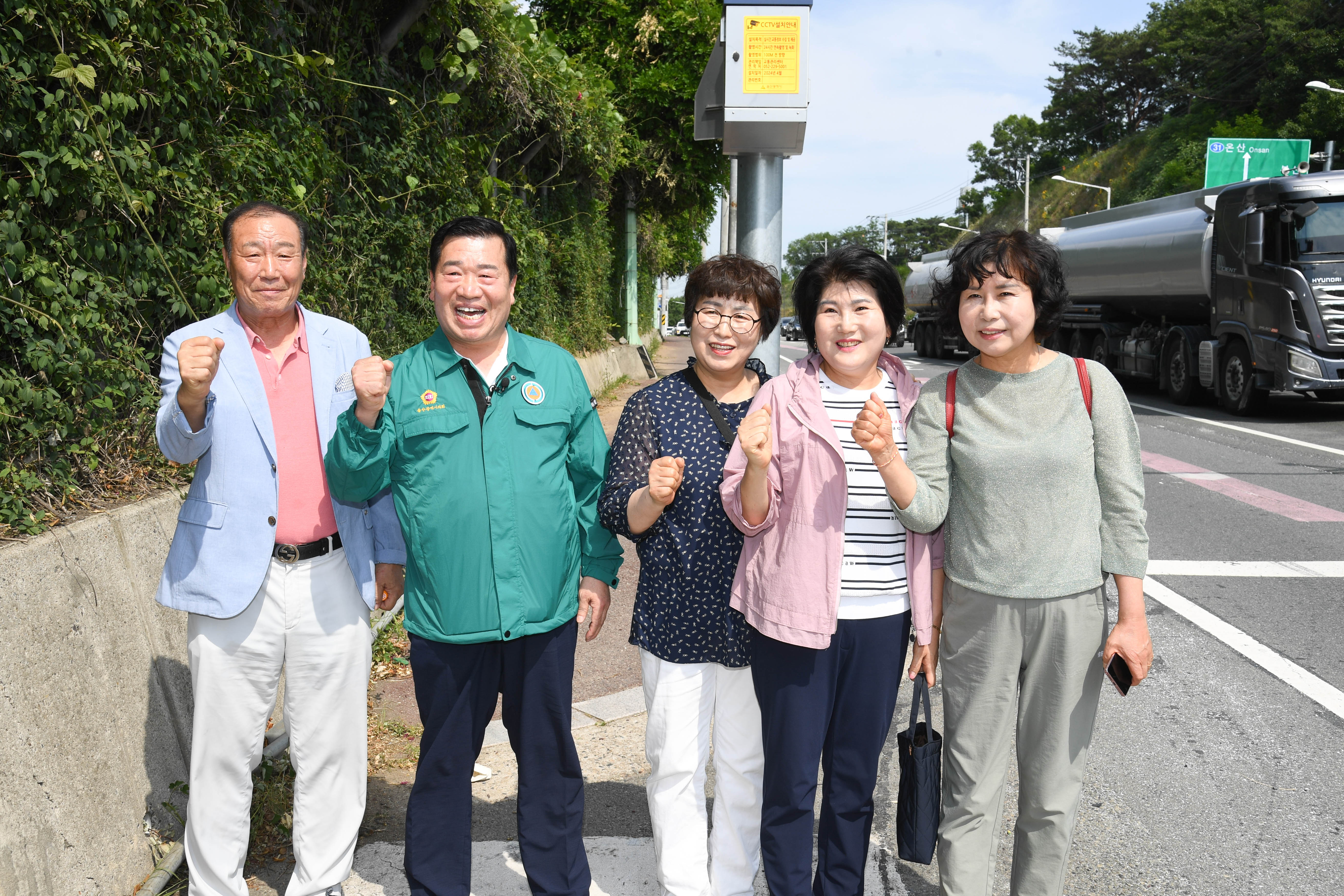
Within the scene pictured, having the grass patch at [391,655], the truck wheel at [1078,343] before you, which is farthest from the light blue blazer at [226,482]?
the truck wheel at [1078,343]

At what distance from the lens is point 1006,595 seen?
8.04ft

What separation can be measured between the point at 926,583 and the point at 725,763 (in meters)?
0.71

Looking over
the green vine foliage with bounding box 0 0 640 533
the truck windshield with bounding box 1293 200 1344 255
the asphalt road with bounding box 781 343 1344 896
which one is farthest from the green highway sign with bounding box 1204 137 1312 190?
the green vine foliage with bounding box 0 0 640 533

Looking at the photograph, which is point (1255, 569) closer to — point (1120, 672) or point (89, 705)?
point (1120, 672)

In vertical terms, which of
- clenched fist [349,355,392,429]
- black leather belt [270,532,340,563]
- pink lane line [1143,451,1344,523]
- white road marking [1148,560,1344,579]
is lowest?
white road marking [1148,560,1344,579]

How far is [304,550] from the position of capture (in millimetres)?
2615

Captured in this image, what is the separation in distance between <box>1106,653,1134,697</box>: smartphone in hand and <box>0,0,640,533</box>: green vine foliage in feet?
9.02

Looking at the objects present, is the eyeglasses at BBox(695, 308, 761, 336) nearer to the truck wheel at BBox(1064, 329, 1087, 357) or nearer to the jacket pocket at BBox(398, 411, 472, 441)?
the jacket pocket at BBox(398, 411, 472, 441)

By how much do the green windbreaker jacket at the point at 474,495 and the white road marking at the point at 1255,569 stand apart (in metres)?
4.78

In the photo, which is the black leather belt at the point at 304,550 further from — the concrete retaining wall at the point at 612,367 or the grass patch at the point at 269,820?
the concrete retaining wall at the point at 612,367

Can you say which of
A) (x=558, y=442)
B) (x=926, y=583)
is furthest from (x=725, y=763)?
(x=558, y=442)

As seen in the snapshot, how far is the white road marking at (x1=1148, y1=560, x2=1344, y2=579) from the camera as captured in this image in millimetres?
6141

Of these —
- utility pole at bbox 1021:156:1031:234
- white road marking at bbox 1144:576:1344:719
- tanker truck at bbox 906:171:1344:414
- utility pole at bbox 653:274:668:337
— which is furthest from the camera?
utility pole at bbox 1021:156:1031:234

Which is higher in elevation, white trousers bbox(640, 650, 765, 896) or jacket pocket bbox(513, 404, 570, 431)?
jacket pocket bbox(513, 404, 570, 431)
